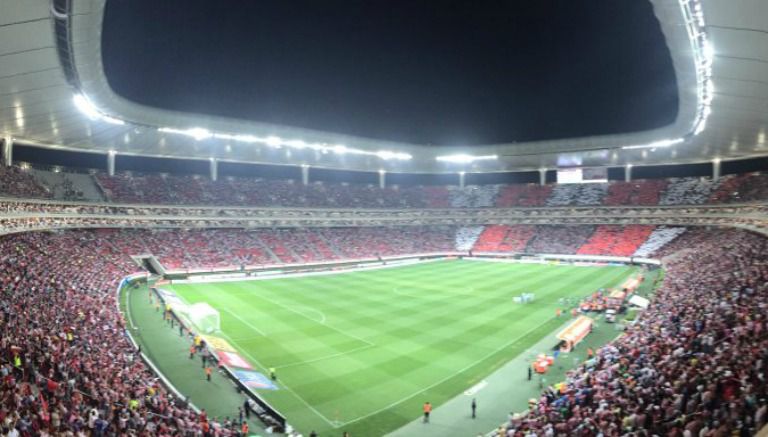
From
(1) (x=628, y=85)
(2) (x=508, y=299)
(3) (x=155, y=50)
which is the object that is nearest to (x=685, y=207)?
(1) (x=628, y=85)

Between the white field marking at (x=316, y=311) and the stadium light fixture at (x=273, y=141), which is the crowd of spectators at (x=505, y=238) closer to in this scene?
the stadium light fixture at (x=273, y=141)

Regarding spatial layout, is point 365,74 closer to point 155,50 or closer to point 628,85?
point 155,50

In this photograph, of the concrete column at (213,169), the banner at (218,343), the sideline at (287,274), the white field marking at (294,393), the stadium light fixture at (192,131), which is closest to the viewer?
the white field marking at (294,393)

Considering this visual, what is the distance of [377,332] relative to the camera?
29.3 metres

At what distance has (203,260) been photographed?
49750 mm

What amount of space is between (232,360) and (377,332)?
30.8ft

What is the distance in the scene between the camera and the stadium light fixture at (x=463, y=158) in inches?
2804

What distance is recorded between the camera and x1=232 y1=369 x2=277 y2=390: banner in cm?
2055

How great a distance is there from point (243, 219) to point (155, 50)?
33400 millimetres

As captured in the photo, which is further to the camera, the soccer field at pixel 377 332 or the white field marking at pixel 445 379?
the soccer field at pixel 377 332

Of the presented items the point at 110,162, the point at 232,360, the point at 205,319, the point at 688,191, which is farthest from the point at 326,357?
the point at 688,191

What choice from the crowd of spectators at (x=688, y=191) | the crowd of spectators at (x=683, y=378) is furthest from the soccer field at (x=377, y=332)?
the crowd of spectators at (x=688, y=191)

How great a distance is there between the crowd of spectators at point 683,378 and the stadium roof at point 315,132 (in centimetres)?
1029

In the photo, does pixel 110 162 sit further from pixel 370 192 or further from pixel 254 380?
pixel 254 380
